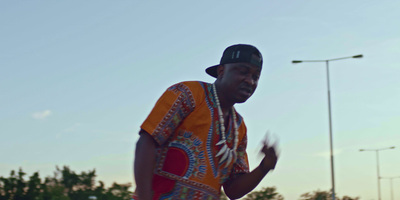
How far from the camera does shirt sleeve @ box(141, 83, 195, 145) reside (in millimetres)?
3832

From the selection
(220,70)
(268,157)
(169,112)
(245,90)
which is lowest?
(268,157)

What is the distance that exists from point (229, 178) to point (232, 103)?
562 mm

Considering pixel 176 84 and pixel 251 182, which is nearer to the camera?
pixel 176 84

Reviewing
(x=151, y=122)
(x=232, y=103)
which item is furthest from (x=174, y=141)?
(x=232, y=103)

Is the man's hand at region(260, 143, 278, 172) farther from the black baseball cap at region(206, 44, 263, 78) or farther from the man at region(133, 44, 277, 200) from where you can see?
the black baseball cap at region(206, 44, 263, 78)

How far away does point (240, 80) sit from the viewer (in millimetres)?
4043

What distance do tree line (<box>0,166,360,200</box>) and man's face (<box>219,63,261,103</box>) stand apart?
28.6 feet

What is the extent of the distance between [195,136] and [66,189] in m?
11.7

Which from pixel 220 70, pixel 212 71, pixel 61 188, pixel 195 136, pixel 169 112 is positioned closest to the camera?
pixel 169 112

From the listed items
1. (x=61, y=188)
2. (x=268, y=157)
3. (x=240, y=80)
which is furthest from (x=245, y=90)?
(x=61, y=188)

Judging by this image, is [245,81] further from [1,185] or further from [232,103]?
[1,185]

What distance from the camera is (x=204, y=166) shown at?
A: 4.04 m

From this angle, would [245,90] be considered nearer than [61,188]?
Yes

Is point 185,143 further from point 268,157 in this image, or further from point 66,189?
point 66,189
